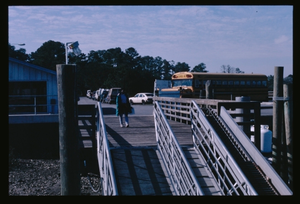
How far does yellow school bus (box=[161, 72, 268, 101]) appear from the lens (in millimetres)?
29172

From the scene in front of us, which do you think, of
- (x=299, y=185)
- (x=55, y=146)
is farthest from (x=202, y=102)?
(x=55, y=146)

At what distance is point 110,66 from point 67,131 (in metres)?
68.3

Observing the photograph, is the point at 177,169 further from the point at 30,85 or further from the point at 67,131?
the point at 30,85

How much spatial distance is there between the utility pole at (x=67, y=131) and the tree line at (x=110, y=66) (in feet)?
155

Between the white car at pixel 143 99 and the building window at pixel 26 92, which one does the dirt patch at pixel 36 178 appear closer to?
the building window at pixel 26 92

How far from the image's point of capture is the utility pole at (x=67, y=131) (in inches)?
227

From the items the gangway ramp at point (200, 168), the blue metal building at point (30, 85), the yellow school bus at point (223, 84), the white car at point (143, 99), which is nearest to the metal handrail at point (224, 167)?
the gangway ramp at point (200, 168)

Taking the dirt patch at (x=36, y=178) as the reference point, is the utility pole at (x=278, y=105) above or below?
above

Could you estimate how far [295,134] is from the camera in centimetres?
782

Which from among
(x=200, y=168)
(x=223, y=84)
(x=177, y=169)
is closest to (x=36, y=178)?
(x=200, y=168)

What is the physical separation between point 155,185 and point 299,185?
3025mm

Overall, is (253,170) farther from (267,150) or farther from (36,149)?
(36,149)

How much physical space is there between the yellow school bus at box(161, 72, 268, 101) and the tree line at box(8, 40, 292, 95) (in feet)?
74.1
